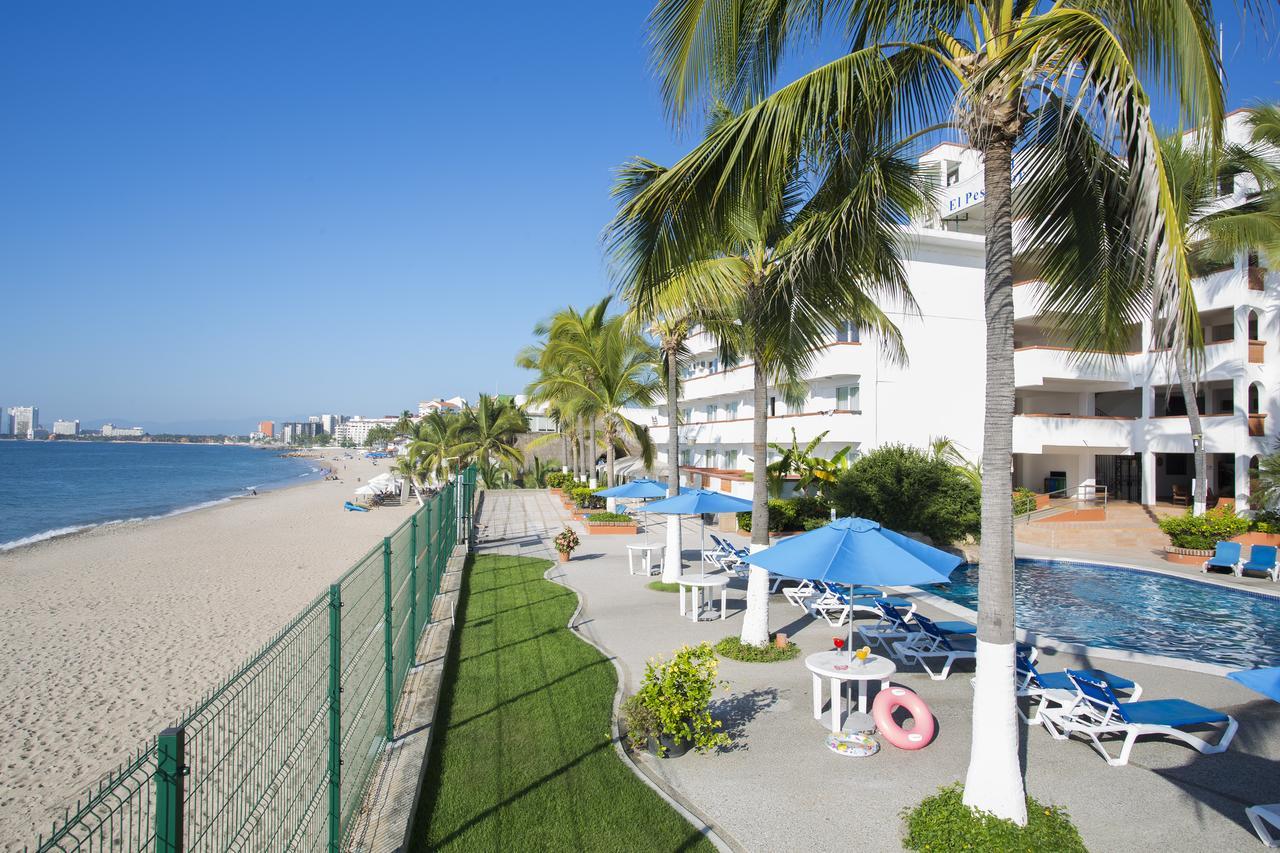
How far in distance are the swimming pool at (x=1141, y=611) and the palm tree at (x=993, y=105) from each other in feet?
25.7

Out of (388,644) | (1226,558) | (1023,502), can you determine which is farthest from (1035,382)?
(388,644)

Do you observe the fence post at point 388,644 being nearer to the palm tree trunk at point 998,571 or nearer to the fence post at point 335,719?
the fence post at point 335,719

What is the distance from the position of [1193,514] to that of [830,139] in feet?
69.3

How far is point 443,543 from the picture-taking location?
16750mm

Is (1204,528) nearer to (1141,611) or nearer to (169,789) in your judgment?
(1141,611)

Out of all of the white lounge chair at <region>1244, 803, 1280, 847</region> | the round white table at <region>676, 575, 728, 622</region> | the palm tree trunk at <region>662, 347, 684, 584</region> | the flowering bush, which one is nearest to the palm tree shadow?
the round white table at <region>676, 575, 728, 622</region>

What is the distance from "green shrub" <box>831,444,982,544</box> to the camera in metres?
20.1

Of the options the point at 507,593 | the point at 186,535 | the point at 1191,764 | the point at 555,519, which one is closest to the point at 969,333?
the point at 555,519

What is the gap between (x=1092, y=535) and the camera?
23422 mm

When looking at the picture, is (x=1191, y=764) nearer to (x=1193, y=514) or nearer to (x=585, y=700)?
(x=585, y=700)

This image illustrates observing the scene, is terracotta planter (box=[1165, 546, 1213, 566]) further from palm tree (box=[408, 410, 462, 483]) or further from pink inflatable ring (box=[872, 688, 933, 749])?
palm tree (box=[408, 410, 462, 483])

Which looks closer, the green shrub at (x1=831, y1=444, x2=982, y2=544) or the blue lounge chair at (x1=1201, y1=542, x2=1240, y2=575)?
the blue lounge chair at (x1=1201, y1=542, x2=1240, y2=575)

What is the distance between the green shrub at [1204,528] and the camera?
19891mm

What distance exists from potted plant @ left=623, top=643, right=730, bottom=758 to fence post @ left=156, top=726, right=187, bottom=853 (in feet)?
15.6
